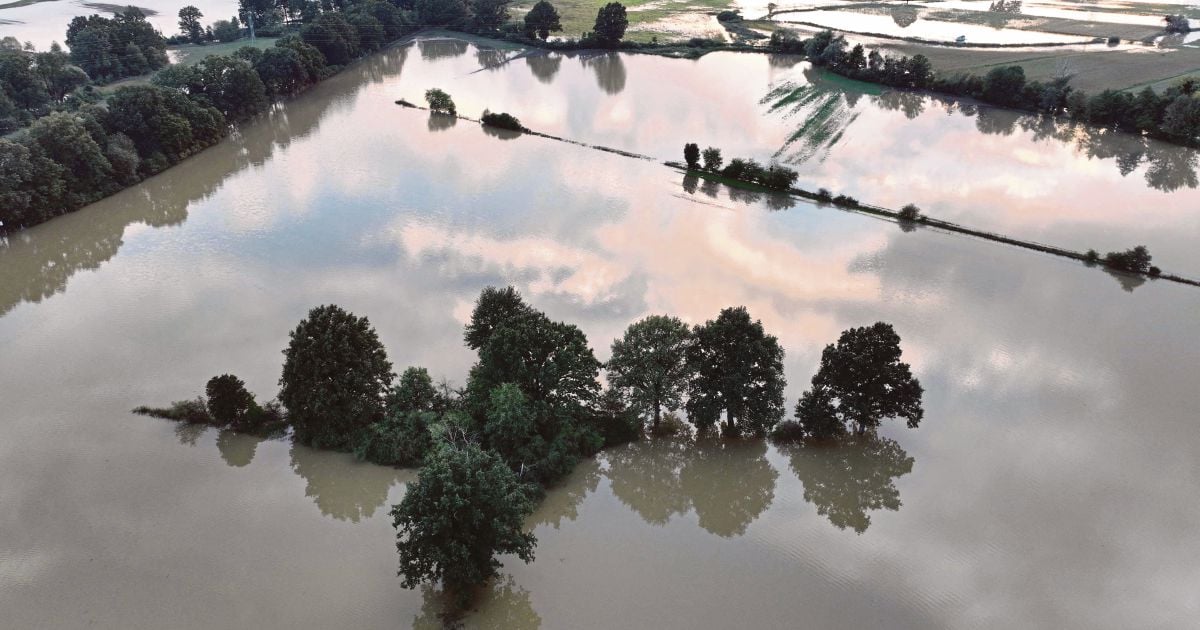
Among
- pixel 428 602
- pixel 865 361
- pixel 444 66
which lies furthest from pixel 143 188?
pixel 865 361

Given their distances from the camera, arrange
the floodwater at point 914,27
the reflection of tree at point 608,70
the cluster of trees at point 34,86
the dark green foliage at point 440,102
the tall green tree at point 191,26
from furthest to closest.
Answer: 1. the tall green tree at point 191,26
2. the floodwater at point 914,27
3. the reflection of tree at point 608,70
4. the dark green foliage at point 440,102
5. the cluster of trees at point 34,86

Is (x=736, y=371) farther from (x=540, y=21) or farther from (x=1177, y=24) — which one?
(x=1177, y=24)

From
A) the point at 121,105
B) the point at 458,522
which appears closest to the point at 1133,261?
the point at 458,522

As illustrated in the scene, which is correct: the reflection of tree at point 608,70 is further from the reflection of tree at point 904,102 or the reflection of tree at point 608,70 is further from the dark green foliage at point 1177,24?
the dark green foliage at point 1177,24

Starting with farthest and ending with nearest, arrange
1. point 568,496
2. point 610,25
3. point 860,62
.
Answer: point 610,25 → point 860,62 → point 568,496

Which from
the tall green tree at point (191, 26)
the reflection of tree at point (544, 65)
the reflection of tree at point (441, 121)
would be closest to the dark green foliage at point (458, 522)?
the reflection of tree at point (441, 121)

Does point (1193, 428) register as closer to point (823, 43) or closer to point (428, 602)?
point (428, 602)
